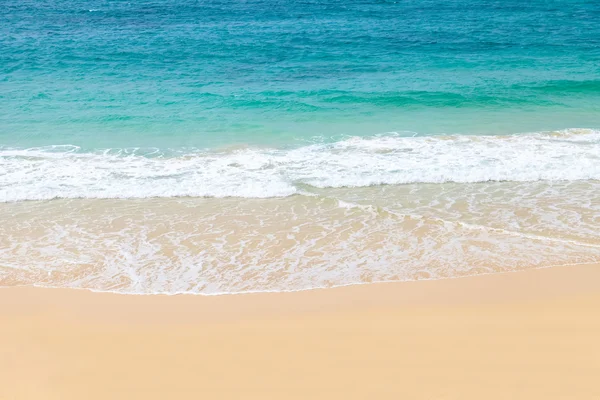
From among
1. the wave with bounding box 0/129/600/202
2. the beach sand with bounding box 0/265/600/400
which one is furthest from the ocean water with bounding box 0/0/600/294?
the beach sand with bounding box 0/265/600/400

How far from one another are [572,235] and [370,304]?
3590mm

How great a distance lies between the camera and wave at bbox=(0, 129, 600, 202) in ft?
34.6

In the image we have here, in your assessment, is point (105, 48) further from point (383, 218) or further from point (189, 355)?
point (189, 355)

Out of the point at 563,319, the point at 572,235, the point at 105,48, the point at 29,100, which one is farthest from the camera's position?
the point at 105,48

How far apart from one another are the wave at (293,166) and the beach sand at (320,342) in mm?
3820

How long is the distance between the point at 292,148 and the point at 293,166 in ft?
4.34

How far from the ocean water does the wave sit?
0.06 m

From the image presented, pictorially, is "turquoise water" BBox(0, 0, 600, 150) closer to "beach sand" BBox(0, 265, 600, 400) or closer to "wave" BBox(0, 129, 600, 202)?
"wave" BBox(0, 129, 600, 202)

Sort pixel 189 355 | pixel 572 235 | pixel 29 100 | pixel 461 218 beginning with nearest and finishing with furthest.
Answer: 1. pixel 189 355
2. pixel 572 235
3. pixel 461 218
4. pixel 29 100

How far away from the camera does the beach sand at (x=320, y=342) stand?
5117mm

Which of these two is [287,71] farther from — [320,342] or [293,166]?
[320,342]

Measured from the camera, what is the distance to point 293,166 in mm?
11664

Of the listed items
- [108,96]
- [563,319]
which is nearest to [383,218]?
[563,319]

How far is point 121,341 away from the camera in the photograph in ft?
19.2
